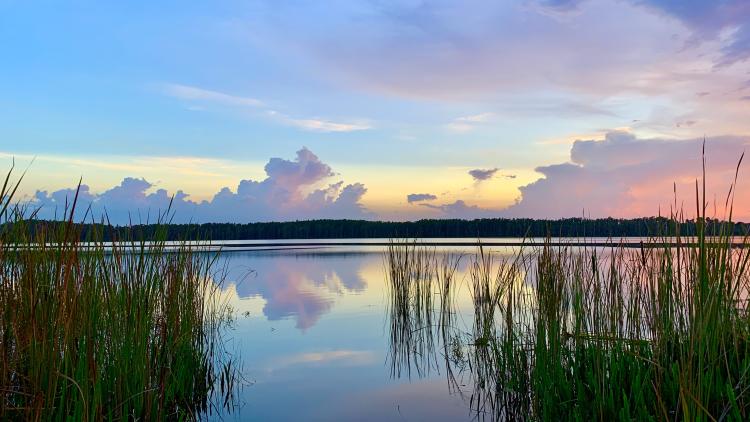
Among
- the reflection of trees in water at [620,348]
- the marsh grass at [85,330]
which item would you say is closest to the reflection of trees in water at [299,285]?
the reflection of trees in water at [620,348]

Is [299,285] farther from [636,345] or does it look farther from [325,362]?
[636,345]

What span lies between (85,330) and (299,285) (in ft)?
46.6

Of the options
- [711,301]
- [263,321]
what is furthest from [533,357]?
[263,321]

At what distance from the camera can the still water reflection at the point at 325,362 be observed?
6.00m

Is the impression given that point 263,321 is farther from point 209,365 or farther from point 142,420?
point 142,420

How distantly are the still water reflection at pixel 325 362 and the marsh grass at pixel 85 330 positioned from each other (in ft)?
4.22

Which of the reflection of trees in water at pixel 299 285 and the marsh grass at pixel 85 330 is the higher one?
the marsh grass at pixel 85 330

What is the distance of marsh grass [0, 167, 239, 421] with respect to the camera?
288cm

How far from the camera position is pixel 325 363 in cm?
814

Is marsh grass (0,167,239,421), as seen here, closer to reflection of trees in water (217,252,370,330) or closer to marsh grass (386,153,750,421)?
marsh grass (386,153,750,421)

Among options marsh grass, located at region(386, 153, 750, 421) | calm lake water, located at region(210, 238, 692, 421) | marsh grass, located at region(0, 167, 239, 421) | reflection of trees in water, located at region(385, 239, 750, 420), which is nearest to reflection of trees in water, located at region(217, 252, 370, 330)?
calm lake water, located at region(210, 238, 692, 421)

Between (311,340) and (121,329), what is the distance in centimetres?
582

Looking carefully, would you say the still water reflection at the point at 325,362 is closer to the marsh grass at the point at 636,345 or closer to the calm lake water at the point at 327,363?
the calm lake water at the point at 327,363

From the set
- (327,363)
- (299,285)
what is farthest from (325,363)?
(299,285)
